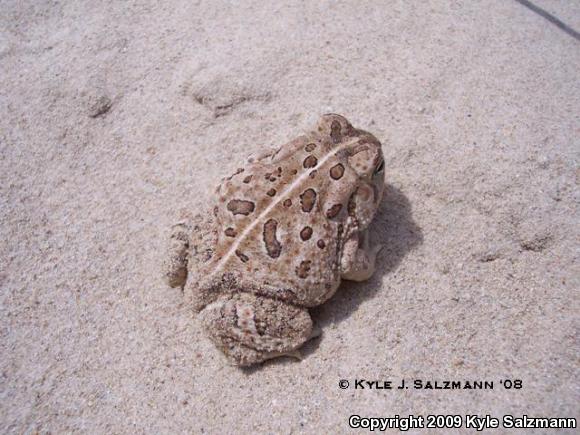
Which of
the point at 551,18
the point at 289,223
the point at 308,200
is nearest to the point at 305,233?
the point at 289,223

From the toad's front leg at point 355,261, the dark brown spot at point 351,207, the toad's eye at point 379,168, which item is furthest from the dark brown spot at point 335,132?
the toad's front leg at point 355,261

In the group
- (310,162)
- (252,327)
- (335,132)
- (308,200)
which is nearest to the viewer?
(252,327)

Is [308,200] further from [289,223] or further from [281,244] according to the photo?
[281,244]

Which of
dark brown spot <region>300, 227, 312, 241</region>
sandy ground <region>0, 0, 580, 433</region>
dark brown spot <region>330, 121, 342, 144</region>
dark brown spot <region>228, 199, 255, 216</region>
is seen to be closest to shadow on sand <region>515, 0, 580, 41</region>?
sandy ground <region>0, 0, 580, 433</region>

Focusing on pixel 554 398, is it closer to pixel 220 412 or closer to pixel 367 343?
pixel 367 343

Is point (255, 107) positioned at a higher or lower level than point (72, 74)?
lower

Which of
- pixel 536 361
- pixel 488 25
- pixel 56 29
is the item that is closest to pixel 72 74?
pixel 56 29

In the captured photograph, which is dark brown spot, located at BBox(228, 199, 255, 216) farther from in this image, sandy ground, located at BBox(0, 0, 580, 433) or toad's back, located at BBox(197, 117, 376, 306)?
sandy ground, located at BBox(0, 0, 580, 433)
